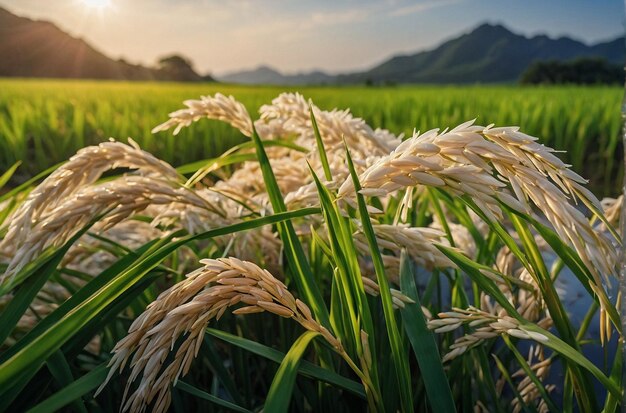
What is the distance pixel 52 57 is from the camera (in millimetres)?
56531

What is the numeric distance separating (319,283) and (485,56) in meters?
101

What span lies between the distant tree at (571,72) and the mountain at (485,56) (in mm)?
42601

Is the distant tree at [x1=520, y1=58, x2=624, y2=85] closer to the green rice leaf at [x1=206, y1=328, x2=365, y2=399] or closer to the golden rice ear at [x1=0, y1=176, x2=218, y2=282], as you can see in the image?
the golden rice ear at [x1=0, y1=176, x2=218, y2=282]

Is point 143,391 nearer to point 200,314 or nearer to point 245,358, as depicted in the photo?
point 200,314

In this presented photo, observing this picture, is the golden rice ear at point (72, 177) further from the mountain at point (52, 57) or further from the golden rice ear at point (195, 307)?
the mountain at point (52, 57)

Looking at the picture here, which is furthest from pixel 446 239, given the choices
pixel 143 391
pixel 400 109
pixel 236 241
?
pixel 400 109

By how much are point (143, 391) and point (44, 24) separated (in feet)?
187

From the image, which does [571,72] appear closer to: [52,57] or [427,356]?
[52,57]

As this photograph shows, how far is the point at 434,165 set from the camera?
740 mm

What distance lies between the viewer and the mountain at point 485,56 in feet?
305

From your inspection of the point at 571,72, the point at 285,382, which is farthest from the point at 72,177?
the point at 571,72

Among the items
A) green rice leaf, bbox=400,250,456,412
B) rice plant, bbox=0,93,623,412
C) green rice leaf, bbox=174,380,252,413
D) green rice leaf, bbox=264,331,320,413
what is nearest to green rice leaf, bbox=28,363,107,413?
rice plant, bbox=0,93,623,412

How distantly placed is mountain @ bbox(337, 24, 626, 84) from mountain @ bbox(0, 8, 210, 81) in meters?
43.2

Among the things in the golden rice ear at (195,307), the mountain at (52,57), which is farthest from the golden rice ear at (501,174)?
the mountain at (52,57)
